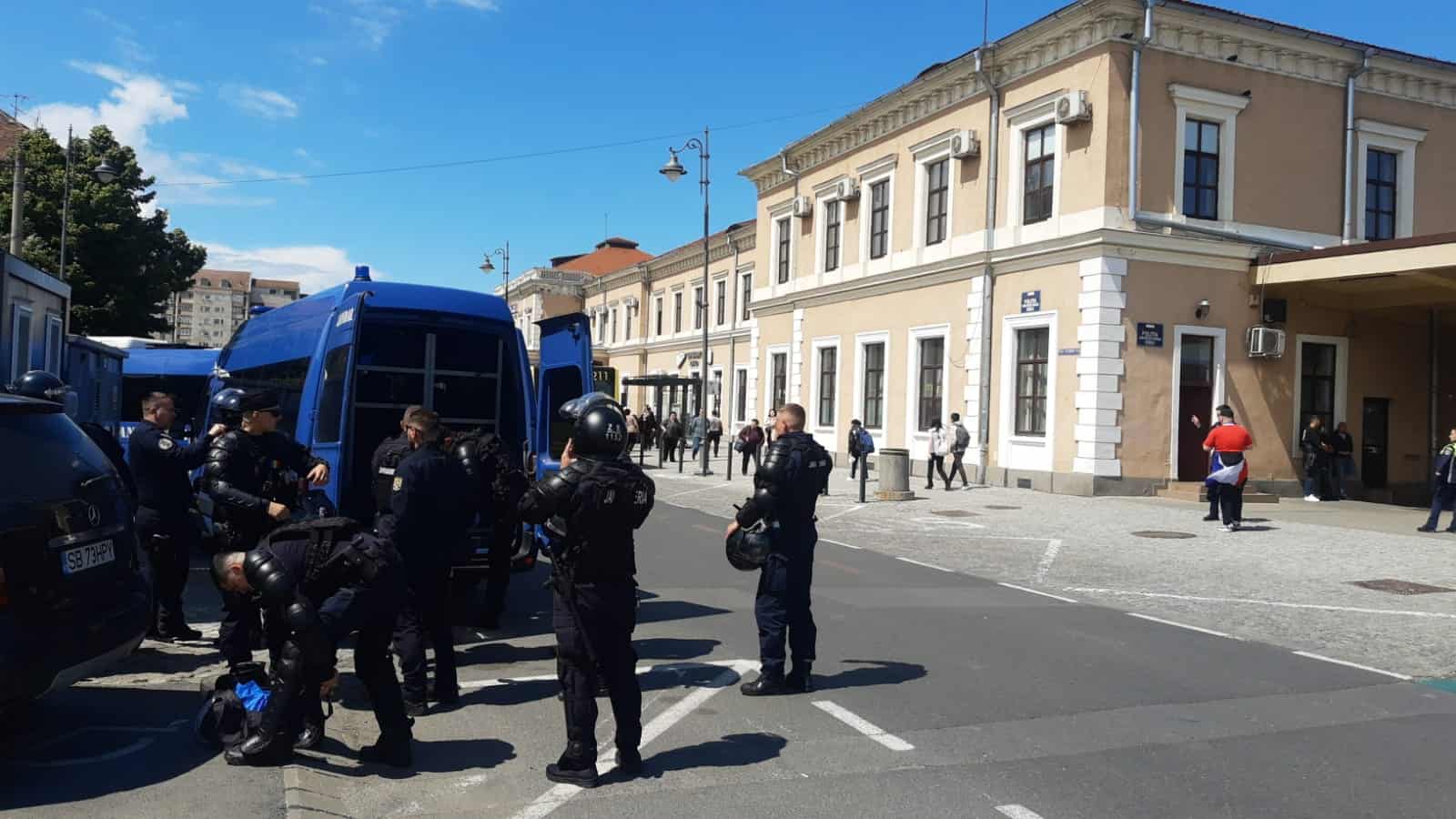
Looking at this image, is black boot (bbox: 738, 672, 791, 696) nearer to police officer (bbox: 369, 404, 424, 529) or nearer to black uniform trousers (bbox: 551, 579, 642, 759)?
black uniform trousers (bbox: 551, 579, 642, 759)

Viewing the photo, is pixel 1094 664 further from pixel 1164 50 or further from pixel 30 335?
pixel 1164 50

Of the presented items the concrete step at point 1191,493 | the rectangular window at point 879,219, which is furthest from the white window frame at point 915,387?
the concrete step at point 1191,493

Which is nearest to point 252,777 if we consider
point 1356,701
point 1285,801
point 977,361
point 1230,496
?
point 1285,801

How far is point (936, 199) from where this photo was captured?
26516 millimetres

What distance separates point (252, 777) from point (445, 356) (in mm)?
5657

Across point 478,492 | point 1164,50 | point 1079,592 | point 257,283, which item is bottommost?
point 1079,592

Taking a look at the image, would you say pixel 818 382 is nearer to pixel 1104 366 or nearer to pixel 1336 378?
pixel 1104 366

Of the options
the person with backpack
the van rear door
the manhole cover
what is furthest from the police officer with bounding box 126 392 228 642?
the person with backpack

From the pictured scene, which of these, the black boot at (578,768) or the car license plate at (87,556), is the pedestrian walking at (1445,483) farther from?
the car license plate at (87,556)

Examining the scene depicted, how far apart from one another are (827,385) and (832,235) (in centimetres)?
459

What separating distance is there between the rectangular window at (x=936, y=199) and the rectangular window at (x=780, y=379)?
837cm

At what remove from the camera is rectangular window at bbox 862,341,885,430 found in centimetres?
2870

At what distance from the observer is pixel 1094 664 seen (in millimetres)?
7348

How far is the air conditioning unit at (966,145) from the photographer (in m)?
24.5
